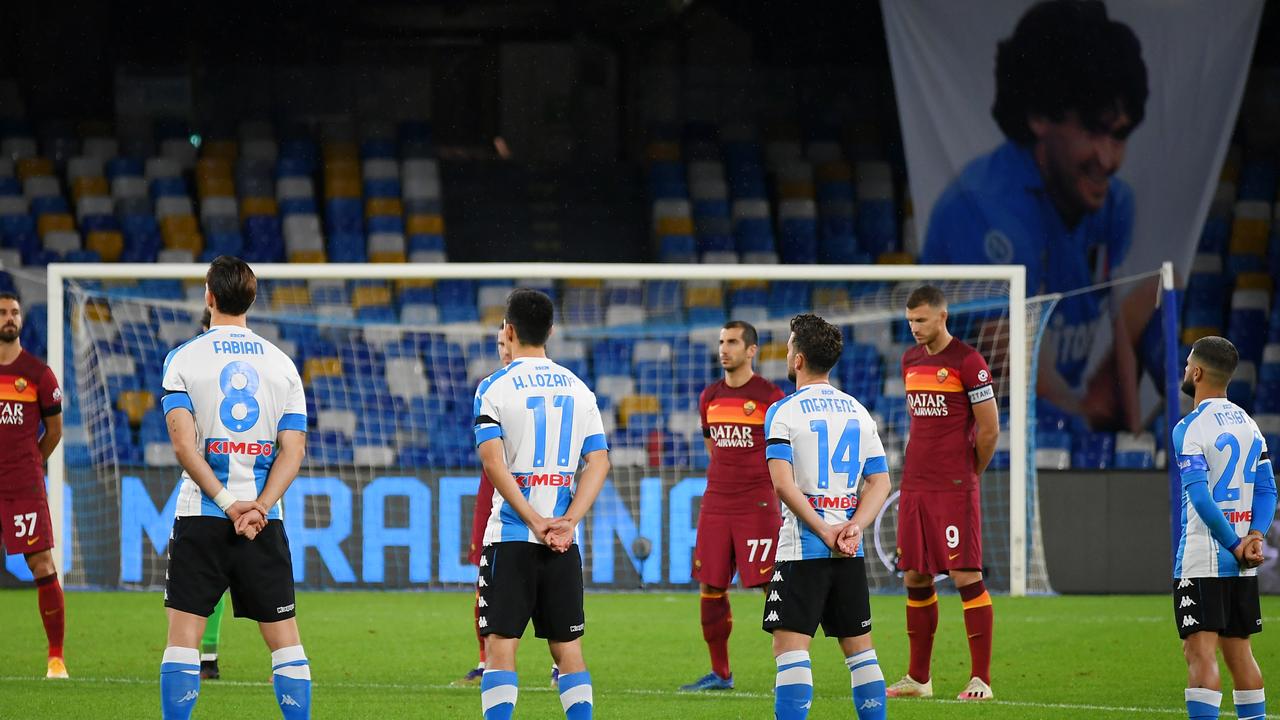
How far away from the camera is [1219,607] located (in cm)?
564

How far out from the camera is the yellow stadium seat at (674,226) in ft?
63.7

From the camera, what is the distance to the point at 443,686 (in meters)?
7.93

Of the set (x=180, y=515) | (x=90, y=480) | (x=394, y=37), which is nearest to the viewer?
(x=180, y=515)

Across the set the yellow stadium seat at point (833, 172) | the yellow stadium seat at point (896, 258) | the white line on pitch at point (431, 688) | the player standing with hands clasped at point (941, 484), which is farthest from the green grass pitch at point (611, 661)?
the yellow stadium seat at point (833, 172)

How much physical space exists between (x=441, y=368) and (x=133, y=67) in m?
7.80

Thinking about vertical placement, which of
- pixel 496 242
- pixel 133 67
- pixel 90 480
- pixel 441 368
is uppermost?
pixel 133 67

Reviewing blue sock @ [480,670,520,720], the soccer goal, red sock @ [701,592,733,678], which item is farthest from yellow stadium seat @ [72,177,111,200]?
blue sock @ [480,670,520,720]

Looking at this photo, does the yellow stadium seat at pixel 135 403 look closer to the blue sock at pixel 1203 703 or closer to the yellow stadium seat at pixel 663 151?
the yellow stadium seat at pixel 663 151

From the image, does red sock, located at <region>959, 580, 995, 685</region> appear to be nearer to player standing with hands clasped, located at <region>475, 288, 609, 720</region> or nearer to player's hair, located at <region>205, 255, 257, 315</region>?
player standing with hands clasped, located at <region>475, 288, 609, 720</region>

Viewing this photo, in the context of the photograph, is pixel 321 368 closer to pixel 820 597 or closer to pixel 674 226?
pixel 674 226

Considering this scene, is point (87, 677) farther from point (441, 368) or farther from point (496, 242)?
point (496, 242)

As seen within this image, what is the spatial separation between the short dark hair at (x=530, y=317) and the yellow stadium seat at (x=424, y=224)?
13804 millimetres

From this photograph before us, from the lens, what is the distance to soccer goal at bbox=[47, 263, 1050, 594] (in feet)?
41.7

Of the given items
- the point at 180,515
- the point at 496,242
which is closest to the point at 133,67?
the point at 496,242
